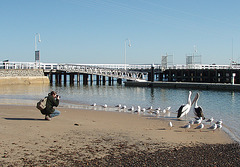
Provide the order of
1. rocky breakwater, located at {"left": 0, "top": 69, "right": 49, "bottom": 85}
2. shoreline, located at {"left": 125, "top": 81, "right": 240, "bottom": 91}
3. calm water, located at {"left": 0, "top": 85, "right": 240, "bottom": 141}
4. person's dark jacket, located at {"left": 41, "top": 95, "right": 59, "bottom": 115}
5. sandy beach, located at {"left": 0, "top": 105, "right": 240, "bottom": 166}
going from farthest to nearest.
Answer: rocky breakwater, located at {"left": 0, "top": 69, "right": 49, "bottom": 85}
shoreline, located at {"left": 125, "top": 81, "right": 240, "bottom": 91}
calm water, located at {"left": 0, "top": 85, "right": 240, "bottom": 141}
person's dark jacket, located at {"left": 41, "top": 95, "right": 59, "bottom": 115}
sandy beach, located at {"left": 0, "top": 105, "right": 240, "bottom": 166}

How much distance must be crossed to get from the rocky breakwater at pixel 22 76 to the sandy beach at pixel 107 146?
47.4 m

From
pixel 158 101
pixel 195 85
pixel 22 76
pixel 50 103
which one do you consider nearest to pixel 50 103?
pixel 50 103

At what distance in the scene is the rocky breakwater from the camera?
55.7 meters

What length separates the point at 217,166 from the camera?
705 centimetres

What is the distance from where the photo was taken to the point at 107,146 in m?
8.53

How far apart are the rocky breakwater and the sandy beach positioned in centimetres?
4737

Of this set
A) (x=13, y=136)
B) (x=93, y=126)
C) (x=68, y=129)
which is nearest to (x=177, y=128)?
(x=93, y=126)

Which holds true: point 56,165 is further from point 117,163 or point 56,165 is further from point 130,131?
point 130,131

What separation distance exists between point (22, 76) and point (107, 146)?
54172 millimetres

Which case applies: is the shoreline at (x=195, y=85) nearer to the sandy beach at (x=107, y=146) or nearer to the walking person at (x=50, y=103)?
the sandy beach at (x=107, y=146)

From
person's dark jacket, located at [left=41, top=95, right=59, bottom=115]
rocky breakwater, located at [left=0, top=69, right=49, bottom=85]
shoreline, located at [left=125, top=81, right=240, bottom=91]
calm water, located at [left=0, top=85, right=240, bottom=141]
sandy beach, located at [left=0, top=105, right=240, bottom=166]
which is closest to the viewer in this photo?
sandy beach, located at [left=0, top=105, right=240, bottom=166]

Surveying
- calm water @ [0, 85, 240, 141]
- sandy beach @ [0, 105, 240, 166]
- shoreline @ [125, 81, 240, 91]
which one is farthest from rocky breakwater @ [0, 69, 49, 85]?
sandy beach @ [0, 105, 240, 166]

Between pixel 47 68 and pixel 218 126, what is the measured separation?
192ft

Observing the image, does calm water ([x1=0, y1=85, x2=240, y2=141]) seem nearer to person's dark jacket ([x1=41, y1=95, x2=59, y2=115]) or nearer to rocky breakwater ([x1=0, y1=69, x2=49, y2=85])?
person's dark jacket ([x1=41, y1=95, x2=59, y2=115])
